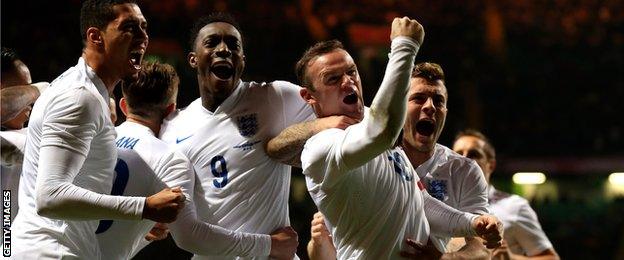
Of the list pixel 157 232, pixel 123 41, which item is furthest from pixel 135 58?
pixel 157 232

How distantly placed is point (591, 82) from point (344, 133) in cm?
1429

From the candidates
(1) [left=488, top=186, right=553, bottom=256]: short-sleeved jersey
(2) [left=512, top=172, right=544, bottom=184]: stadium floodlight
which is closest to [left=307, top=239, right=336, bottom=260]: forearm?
(1) [left=488, top=186, right=553, bottom=256]: short-sleeved jersey

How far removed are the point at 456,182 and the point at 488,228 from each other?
2.04 ft

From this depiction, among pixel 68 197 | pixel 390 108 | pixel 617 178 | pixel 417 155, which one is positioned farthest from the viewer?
pixel 617 178

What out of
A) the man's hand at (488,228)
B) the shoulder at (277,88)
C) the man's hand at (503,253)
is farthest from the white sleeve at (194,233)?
the man's hand at (503,253)

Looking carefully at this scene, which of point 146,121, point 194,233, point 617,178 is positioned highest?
point 617,178

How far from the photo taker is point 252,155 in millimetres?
4117

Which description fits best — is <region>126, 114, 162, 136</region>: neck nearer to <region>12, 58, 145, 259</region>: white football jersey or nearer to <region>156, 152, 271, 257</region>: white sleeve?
<region>156, 152, 271, 257</region>: white sleeve

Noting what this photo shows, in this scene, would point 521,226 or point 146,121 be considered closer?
point 146,121

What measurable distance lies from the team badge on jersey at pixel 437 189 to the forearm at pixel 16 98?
6.04 ft

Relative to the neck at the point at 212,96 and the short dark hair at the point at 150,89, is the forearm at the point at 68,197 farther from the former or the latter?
the neck at the point at 212,96

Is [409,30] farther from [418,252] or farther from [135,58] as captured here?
[135,58]

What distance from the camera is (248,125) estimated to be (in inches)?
164

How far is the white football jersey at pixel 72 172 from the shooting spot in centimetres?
323
